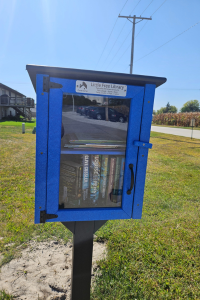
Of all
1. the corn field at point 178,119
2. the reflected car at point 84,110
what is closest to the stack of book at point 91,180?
the reflected car at point 84,110

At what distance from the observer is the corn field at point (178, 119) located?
1211 inches

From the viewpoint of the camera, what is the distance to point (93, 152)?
1.57 m

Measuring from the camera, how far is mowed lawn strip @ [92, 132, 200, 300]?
2.15m

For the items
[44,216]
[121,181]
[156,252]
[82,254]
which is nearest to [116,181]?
[121,181]

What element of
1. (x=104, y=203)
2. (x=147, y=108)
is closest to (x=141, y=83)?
(x=147, y=108)

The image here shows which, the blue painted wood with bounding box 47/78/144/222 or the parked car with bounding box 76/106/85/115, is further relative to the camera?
the parked car with bounding box 76/106/85/115

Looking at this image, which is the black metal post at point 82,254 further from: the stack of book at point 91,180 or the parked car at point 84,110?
the parked car at point 84,110

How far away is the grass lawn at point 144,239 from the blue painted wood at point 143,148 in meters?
1.07

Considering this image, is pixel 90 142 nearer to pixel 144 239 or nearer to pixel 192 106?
pixel 144 239

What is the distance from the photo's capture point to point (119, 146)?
1.61m

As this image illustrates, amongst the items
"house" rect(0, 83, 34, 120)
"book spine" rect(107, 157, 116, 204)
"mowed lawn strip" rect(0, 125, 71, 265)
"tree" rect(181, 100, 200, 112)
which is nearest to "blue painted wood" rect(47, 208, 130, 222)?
"book spine" rect(107, 157, 116, 204)

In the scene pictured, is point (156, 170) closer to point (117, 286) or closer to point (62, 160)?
point (117, 286)

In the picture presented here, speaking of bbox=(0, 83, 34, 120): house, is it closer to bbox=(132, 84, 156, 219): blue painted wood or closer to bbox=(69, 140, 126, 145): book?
bbox=(69, 140, 126, 145): book

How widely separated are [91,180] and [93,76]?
747mm
